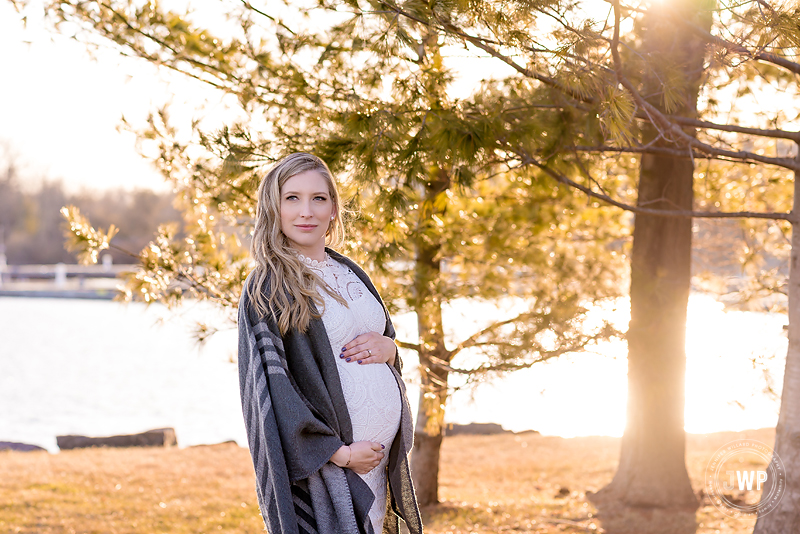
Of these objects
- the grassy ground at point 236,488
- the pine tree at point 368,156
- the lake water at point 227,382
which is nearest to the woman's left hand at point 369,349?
the pine tree at point 368,156

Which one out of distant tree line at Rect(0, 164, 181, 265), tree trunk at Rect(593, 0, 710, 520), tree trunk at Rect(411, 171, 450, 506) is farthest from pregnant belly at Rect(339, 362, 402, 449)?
distant tree line at Rect(0, 164, 181, 265)

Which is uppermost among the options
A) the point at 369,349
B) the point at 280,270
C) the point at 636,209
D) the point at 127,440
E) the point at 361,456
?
the point at 636,209

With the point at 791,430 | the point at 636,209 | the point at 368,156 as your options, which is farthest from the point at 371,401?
the point at 791,430

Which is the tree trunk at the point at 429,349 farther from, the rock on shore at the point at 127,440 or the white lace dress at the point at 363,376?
the rock on shore at the point at 127,440

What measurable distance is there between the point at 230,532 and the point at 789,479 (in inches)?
136

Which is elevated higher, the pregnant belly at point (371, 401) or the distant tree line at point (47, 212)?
the distant tree line at point (47, 212)

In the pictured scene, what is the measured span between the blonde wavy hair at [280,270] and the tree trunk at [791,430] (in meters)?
2.50

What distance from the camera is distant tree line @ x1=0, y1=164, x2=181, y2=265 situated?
40.1m

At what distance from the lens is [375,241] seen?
3.80 metres

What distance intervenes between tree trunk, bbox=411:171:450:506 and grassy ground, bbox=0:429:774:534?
334 millimetres

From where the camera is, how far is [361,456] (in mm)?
1986

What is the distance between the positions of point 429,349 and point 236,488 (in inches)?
123

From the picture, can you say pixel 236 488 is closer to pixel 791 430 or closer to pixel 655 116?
pixel 791 430

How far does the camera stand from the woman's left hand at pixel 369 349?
6.79 ft
